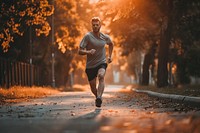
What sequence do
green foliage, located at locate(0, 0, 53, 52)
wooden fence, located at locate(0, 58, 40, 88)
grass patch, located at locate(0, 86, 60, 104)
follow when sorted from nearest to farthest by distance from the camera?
grass patch, located at locate(0, 86, 60, 104) < green foliage, located at locate(0, 0, 53, 52) < wooden fence, located at locate(0, 58, 40, 88)

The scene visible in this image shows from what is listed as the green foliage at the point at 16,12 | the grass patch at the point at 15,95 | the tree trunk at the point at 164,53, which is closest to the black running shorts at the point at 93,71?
the grass patch at the point at 15,95

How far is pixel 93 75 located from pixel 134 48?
23860 mm

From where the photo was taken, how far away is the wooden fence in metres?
26.6

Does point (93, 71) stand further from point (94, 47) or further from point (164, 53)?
point (164, 53)

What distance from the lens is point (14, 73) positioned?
29469mm

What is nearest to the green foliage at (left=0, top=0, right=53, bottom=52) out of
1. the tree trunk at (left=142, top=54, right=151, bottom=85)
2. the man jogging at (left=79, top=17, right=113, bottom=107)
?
the man jogging at (left=79, top=17, right=113, bottom=107)

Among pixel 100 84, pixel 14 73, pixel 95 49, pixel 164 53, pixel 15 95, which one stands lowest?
pixel 15 95

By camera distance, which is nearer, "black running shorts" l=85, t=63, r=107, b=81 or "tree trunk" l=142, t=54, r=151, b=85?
"black running shorts" l=85, t=63, r=107, b=81

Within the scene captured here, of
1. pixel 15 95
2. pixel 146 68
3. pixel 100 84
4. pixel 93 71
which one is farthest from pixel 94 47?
Answer: pixel 146 68

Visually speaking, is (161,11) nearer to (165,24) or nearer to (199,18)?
(165,24)

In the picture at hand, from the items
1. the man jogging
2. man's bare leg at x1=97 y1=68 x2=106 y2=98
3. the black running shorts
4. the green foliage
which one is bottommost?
man's bare leg at x1=97 y1=68 x2=106 y2=98

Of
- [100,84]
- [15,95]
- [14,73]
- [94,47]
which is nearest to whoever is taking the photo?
[100,84]

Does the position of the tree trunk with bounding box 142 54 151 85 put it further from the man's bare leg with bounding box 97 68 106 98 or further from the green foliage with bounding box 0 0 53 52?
the man's bare leg with bounding box 97 68 106 98

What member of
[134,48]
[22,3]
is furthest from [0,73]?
[134,48]
